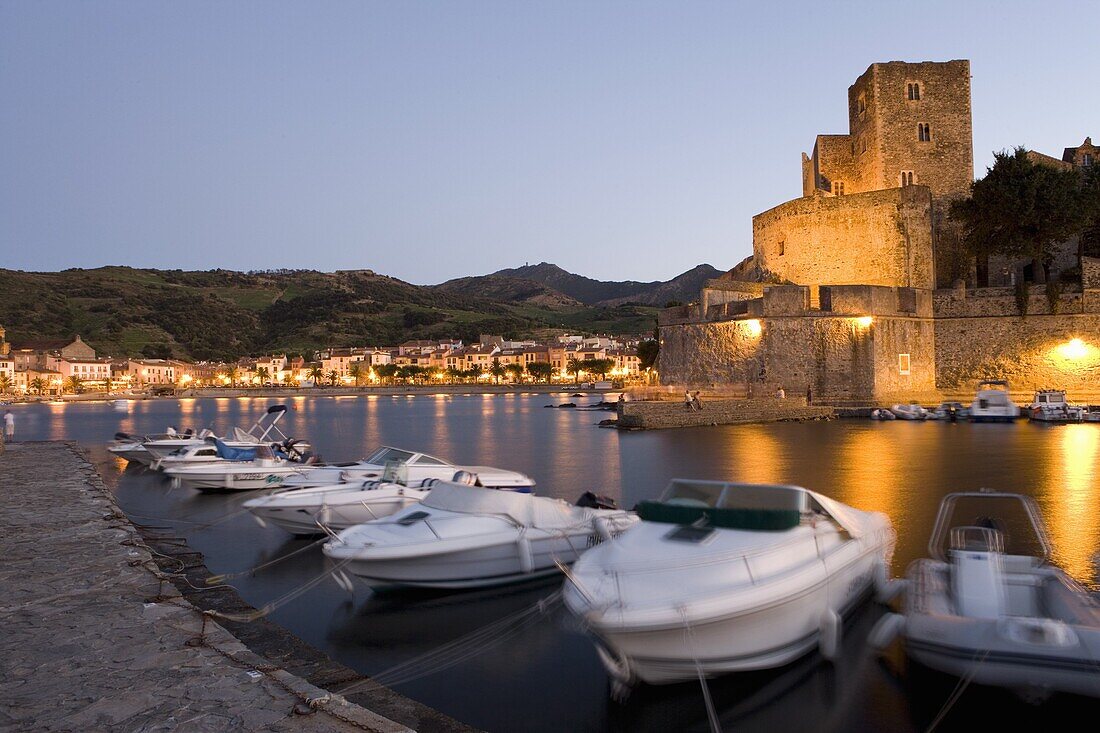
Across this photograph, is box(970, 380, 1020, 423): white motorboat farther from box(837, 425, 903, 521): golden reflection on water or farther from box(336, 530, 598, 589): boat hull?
box(336, 530, 598, 589): boat hull

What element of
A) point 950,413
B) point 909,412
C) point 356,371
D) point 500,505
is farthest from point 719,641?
point 356,371

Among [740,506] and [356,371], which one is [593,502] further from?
[356,371]

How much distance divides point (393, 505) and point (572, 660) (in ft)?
16.0

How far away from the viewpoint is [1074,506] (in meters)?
13.3

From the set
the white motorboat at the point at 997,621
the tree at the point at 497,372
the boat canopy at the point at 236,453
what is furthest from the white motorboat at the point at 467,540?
the tree at the point at 497,372

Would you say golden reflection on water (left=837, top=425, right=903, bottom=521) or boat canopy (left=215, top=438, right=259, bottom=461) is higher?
boat canopy (left=215, top=438, right=259, bottom=461)

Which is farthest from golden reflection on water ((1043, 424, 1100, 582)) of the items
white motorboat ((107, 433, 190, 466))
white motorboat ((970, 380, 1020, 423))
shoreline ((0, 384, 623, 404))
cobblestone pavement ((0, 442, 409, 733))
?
shoreline ((0, 384, 623, 404))

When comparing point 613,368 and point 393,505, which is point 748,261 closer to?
point 393,505

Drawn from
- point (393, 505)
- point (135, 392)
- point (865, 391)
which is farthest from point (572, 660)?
point (135, 392)

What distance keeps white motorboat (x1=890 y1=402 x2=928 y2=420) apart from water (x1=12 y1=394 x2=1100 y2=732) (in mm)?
3757

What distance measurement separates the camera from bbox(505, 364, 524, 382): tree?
118562mm

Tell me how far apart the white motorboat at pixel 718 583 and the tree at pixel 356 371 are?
12312cm

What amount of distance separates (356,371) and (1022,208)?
110267 mm

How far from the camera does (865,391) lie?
34656 millimetres
